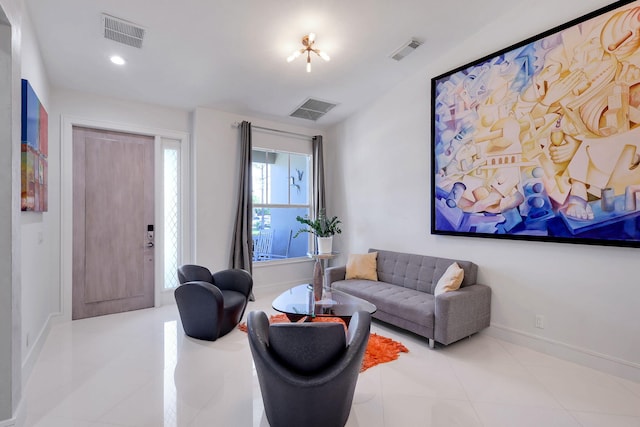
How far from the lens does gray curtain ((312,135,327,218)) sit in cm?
549

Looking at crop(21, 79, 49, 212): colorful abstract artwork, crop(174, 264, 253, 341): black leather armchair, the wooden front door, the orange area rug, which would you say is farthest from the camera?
the wooden front door

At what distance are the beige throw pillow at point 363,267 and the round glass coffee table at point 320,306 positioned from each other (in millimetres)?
962

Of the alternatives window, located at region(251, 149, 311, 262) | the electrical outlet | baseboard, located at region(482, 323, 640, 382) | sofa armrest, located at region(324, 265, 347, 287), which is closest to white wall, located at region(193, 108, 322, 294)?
window, located at region(251, 149, 311, 262)

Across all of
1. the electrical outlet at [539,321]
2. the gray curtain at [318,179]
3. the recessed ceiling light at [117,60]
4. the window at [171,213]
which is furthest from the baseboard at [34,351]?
the electrical outlet at [539,321]

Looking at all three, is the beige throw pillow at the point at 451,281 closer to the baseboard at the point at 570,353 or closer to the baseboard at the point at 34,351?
the baseboard at the point at 570,353

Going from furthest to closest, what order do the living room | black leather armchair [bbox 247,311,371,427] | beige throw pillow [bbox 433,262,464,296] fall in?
beige throw pillow [bbox 433,262,464,296] < the living room < black leather armchair [bbox 247,311,371,427]

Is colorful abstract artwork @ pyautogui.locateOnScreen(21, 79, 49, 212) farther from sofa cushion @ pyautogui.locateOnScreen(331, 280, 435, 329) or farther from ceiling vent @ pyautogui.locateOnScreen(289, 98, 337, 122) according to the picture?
sofa cushion @ pyautogui.locateOnScreen(331, 280, 435, 329)

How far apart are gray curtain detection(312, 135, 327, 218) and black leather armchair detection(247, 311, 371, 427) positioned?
3811 mm

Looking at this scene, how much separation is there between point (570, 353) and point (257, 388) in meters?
2.83

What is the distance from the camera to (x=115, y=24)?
280 cm

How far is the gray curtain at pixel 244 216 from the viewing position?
464 cm

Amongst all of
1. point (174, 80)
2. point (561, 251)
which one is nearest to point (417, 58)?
point (561, 251)

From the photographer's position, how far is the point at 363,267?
4332 millimetres

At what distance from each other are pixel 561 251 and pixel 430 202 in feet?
4.77
